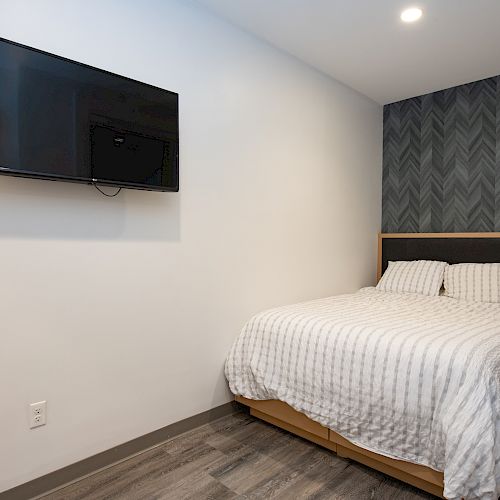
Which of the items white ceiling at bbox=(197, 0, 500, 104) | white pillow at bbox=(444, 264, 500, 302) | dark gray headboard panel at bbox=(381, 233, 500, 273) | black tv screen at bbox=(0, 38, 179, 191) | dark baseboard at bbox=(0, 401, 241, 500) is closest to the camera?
black tv screen at bbox=(0, 38, 179, 191)

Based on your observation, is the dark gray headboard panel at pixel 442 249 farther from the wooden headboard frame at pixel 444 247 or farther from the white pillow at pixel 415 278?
the white pillow at pixel 415 278

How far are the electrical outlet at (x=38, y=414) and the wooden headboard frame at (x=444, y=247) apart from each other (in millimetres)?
3101

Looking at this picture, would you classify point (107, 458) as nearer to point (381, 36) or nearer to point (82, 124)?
point (82, 124)

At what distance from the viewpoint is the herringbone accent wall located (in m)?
3.31

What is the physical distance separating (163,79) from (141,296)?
1162mm

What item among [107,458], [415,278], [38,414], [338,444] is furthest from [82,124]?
[415,278]

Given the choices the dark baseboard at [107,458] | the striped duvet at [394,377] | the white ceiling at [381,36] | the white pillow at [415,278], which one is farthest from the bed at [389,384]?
the white ceiling at [381,36]

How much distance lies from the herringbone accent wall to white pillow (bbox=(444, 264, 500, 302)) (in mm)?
429

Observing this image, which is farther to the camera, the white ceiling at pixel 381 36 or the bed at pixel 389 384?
the white ceiling at pixel 381 36

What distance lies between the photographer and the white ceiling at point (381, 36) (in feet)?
7.52

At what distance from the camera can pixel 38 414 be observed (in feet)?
5.55

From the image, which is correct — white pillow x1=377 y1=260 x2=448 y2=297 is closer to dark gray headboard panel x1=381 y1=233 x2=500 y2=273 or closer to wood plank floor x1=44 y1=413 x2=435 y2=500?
dark gray headboard panel x1=381 y1=233 x2=500 y2=273

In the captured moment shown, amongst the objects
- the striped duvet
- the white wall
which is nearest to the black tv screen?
the white wall

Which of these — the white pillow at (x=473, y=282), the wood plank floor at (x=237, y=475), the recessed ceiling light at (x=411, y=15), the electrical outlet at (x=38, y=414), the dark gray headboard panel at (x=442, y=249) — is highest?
the recessed ceiling light at (x=411, y=15)
